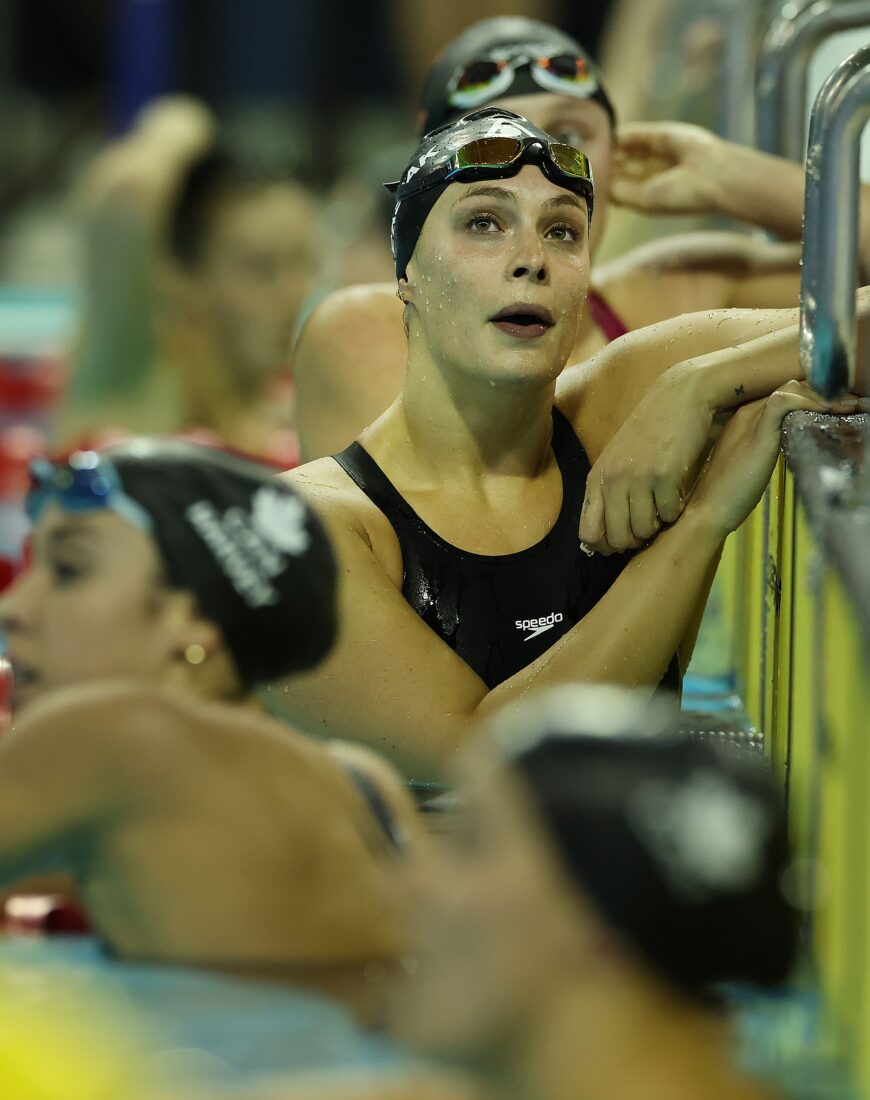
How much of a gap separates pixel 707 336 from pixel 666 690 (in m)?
0.66

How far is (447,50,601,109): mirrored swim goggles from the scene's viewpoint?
4.14m

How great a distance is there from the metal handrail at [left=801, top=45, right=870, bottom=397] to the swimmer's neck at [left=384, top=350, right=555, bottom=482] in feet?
2.15

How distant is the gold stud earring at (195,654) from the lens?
7.06 ft

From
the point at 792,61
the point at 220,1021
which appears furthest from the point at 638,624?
the point at 792,61

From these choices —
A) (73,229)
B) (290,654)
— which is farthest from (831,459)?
(73,229)

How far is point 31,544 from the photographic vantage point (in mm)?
2227

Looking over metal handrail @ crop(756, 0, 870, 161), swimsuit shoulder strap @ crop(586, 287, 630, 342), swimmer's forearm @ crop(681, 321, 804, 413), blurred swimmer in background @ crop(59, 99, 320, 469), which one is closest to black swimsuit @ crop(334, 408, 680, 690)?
swimmer's forearm @ crop(681, 321, 804, 413)

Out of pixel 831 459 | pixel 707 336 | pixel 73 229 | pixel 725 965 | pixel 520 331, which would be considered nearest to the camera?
pixel 725 965

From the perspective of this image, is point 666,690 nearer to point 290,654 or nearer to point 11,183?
point 290,654

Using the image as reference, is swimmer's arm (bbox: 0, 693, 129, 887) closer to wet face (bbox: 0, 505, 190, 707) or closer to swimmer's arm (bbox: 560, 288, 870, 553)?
wet face (bbox: 0, 505, 190, 707)

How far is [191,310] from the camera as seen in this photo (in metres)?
7.32

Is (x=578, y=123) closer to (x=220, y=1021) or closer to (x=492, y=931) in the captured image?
(x=220, y=1021)

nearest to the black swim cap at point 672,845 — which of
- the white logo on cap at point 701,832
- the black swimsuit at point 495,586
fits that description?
the white logo on cap at point 701,832

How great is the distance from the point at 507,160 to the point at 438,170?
5.3 inches
